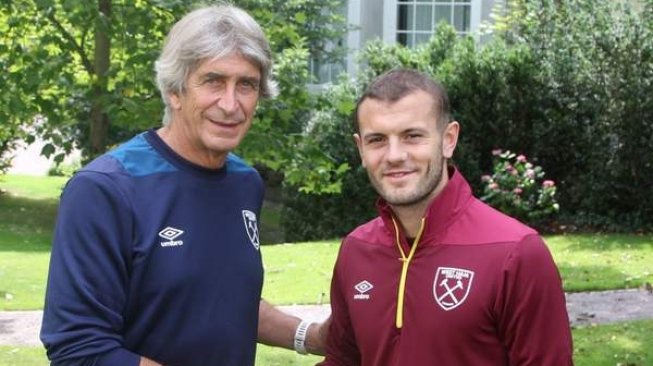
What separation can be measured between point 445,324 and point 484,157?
41.8 feet

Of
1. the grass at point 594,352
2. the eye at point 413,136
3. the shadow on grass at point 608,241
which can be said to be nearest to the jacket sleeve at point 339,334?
the eye at point 413,136

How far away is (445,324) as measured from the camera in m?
2.54

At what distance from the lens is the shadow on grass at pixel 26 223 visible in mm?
14992

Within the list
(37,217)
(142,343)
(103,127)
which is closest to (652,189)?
(103,127)

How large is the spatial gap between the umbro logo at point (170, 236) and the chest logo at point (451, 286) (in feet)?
2.35

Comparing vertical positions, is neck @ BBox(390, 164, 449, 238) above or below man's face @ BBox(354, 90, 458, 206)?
below

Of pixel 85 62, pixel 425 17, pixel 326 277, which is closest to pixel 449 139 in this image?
pixel 85 62

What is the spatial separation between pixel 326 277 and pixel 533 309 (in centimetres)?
801

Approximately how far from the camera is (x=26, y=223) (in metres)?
18.0

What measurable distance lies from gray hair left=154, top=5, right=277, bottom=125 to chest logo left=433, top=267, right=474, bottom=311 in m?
0.81

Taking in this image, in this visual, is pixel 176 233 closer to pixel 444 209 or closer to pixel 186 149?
pixel 186 149

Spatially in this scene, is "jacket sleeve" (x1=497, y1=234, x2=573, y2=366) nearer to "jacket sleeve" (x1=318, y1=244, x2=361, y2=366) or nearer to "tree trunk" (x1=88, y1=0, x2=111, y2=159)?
"jacket sleeve" (x1=318, y1=244, x2=361, y2=366)

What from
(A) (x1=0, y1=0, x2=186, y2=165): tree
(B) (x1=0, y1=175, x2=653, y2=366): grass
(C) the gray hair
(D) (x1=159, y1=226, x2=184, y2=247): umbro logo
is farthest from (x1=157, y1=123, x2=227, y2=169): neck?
(B) (x1=0, y1=175, x2=653, y2=366): grass

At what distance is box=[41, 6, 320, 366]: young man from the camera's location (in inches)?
99.0
